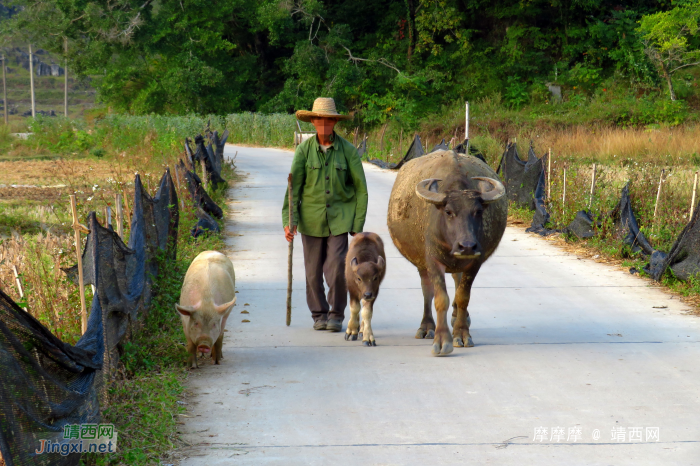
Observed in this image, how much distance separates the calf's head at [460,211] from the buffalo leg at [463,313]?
0.45m

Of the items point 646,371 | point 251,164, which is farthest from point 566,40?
point 646,371

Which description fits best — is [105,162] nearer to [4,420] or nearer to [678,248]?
[678,248]

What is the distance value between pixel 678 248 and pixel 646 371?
3.50 meters

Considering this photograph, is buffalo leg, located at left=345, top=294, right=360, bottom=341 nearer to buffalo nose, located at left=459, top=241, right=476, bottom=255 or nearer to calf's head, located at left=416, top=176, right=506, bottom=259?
calf's head, located at left=416, top=176, right=506, bottom=259

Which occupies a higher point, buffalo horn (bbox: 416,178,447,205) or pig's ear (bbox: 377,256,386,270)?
buffalo horn (bbox: 416,178,447,205)

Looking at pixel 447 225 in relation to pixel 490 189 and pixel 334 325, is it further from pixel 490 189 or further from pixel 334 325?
pixel 334 325

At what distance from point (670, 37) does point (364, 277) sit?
102ft

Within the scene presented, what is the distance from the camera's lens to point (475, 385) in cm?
637

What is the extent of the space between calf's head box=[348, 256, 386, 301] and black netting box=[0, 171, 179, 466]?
83.0 inches

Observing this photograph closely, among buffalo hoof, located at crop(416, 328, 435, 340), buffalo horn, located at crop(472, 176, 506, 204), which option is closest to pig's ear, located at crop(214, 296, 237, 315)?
buffalo hoof, located at crop(416, 328, 435, 340)

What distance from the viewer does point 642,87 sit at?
→ 3838cm

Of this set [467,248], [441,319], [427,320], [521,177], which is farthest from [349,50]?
[467,248]

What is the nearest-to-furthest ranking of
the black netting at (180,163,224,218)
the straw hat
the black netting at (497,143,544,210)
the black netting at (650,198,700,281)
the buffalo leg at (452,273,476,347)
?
the buffalo leg at (452,273,476,347), the straw hat, the black netting at (650,198,700,281), the black netting at (180,163,224,218), the black netting at (497,143,544,210)

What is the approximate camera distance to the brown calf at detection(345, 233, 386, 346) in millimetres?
7465
